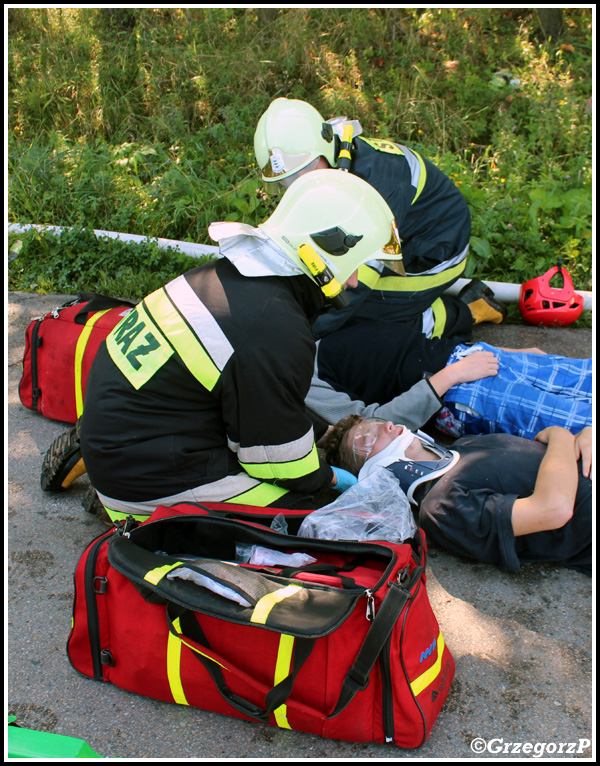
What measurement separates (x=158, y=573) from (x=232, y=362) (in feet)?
2.44

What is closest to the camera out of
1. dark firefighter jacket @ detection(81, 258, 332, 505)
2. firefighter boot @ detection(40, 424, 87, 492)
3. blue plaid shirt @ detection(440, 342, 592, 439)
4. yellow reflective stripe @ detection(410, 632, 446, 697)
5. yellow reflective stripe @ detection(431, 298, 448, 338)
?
yellow reflective stripe @ detection(410, 632, 446, 697)

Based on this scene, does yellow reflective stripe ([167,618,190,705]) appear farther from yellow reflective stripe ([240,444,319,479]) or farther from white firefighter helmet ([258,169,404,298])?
white firefighter helmet ([258,169,404,298])

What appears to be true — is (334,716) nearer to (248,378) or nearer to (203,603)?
(203,603)

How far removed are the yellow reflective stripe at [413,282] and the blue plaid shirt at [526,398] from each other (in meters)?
0.73

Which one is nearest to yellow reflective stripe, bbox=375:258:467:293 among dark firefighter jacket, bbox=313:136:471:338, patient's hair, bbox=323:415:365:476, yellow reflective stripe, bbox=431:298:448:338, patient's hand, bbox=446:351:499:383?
dark firefighter jacket, bbox=313:136:471:338

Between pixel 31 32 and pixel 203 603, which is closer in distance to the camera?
pixel 203 603

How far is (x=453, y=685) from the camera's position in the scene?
2.25 meters

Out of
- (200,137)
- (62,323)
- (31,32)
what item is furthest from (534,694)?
(31,32)

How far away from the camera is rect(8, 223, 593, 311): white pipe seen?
451cm

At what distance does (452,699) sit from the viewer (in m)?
2.20

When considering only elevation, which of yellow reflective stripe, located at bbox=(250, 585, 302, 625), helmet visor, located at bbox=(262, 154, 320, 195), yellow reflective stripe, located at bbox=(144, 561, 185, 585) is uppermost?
helmet visor, located at bbox=(262, 154, 320, 195)

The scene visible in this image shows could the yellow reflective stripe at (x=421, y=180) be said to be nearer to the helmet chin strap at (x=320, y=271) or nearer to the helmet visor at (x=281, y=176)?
the helmet visor at (x=281, y=176)

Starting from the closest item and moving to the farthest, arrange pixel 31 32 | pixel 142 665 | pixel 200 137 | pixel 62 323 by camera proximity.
→ 1. pixel 142 665
2. pixel 62 323
3. pixel 200 137
4. pixel 31 32

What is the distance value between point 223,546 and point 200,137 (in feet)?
15.8
